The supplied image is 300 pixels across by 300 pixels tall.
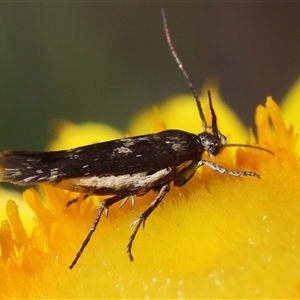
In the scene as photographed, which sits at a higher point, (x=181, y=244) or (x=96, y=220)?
(x=96, y=220)

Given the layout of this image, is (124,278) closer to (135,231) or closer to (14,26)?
(135,231)

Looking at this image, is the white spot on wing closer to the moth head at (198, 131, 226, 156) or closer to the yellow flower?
the yellow flower

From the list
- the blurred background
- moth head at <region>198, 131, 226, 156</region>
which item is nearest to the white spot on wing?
moth head at <region>198, 131, 226, 156</region>

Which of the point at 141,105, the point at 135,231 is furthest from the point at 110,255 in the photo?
the point at 141,105

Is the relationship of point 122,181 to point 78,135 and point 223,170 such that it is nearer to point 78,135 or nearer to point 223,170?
point 223,170

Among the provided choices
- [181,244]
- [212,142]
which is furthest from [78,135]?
[181,244]

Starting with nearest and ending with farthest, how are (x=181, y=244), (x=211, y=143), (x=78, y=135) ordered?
(x=181, y=244), (x=211, y=143), (x=78, y=135)

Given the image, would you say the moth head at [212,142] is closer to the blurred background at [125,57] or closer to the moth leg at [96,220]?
the moth leg at [96,220]
